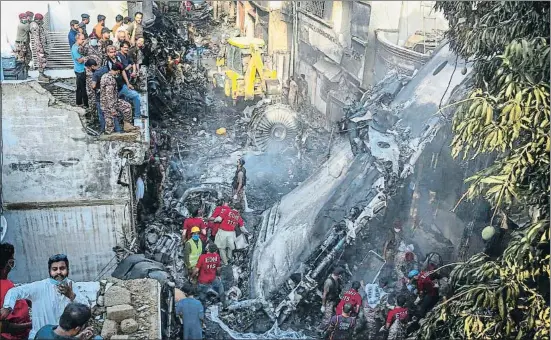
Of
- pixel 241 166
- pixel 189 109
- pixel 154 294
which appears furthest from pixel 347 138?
pixel 154 294

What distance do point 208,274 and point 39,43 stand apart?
3939 mm

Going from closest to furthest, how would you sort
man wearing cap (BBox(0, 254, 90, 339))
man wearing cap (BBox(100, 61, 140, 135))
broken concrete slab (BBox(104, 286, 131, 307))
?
man wearing cap (BBox(0, 254, 90, 339)), broken concrete slab (BBox(104, 286, 131, 307)), man wearing cap (BBox(100, 61, 140, 135))

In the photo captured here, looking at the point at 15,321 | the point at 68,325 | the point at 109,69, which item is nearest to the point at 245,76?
the point at 109,69

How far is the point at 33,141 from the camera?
788 centimetres

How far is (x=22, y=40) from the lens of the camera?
8.41 meters

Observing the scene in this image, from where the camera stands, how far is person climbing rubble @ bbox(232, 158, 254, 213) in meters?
8.52

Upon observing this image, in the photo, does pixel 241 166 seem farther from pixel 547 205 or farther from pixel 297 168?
pixel 547 205

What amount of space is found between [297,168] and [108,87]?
9.33 feet

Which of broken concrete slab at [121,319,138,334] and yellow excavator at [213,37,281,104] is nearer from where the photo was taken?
broken concrete slab at [121,319,138,334]

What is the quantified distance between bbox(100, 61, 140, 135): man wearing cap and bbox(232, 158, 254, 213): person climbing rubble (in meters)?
1.53

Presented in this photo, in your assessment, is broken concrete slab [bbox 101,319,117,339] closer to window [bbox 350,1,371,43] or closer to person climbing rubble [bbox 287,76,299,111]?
person climbing rubble [bbox 287,76,299,111]

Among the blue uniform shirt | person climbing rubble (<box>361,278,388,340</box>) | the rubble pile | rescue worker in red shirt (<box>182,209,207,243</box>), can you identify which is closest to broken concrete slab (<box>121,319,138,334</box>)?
the rubble pile

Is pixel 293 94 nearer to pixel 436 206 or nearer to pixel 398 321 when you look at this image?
pixel 436 206

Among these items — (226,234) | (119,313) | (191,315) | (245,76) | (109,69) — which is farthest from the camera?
(245,76)
